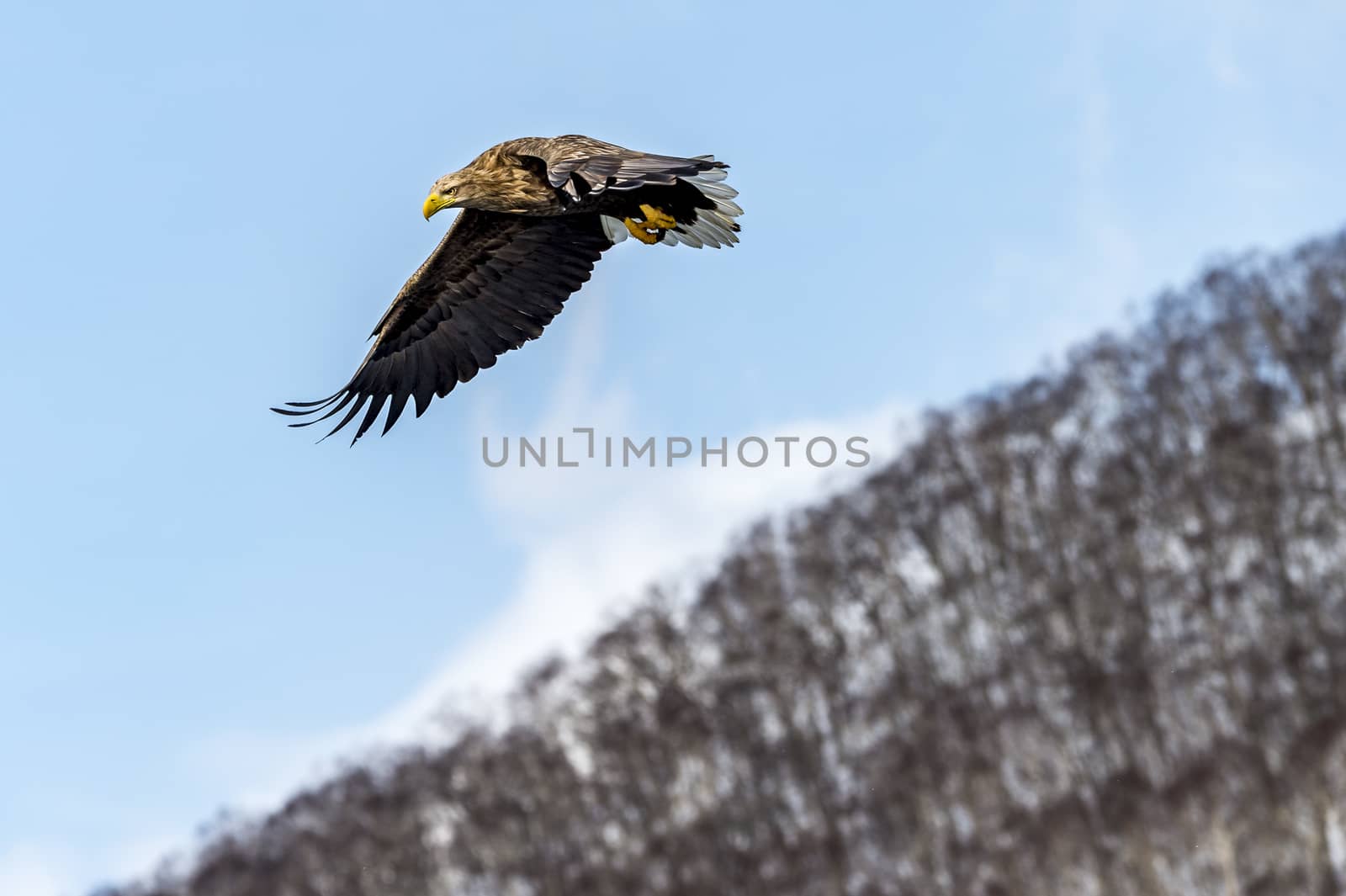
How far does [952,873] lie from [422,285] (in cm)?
2764

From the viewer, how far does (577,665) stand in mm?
57156

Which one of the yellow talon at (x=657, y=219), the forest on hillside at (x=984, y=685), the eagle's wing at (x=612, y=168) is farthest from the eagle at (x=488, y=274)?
the forest on hillside at (x=984, y=685)

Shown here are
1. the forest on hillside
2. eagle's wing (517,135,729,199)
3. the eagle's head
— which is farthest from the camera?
the forest on hillside

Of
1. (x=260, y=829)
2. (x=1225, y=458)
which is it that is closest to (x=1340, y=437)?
(x=1225, y=458)

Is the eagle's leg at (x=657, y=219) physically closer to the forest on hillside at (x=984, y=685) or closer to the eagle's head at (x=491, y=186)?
the eagle's head at (x=491, y=186)

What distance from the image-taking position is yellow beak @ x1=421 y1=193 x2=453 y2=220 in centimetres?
1248

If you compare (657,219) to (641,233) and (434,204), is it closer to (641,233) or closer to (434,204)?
(641,233)

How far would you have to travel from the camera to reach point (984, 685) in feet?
151

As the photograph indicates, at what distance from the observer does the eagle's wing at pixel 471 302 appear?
13.1 metres

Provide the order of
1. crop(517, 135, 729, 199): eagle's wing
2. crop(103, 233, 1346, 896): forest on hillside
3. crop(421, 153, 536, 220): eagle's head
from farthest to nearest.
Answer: crop(103, 233, 1346, 896): forest on hillside → crop(421, 153, 536, 220): eagle's head → crop(517, 135, 729, 199): eagle's wing

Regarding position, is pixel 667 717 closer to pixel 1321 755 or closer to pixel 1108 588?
pixel 1108 588

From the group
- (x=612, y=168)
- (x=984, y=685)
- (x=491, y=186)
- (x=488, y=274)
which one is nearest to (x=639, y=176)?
(x=612, y=168)

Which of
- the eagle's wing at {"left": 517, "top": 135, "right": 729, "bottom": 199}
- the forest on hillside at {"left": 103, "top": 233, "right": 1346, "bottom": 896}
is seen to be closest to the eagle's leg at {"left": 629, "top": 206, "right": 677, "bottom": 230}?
the eagle's wing at {"left": 517, "top": 135, "right": 729, "bottom": 199}

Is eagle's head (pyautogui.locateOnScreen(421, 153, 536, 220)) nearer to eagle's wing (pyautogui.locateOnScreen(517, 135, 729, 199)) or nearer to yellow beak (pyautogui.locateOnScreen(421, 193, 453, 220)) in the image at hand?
yellow beak (pyautogui.locateOnScreen(421, 193, 453, 220))
